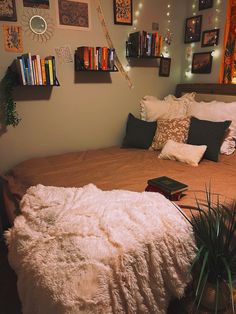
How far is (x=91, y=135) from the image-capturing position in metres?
2.83

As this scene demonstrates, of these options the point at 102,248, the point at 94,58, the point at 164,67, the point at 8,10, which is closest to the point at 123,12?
the point at 94,58

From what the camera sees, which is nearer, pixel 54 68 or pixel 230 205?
pixel 230 205

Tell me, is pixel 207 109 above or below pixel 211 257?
above

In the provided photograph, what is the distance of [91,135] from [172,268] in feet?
6.18

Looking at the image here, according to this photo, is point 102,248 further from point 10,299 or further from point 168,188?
point 10,299

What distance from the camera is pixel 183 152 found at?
2.26 m

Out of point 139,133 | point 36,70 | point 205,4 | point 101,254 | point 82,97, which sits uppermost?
point 205,4

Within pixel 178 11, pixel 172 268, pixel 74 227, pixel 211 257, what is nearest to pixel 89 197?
pixel 74 227

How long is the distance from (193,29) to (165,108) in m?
1.07

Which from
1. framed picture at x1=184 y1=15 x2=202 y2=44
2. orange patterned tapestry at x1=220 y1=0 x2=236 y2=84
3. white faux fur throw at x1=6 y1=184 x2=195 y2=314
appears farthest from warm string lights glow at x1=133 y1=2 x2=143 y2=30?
white faux fur throw at x1=6 y1=184 x2=195 y2=314

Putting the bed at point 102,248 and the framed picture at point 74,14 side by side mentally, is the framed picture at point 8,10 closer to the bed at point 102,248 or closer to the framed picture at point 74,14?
the framed picture at point 74,14

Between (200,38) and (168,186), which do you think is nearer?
(168,186)

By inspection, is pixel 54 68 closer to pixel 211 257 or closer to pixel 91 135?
pixel 91 135

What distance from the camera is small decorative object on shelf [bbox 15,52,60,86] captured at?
212cm
